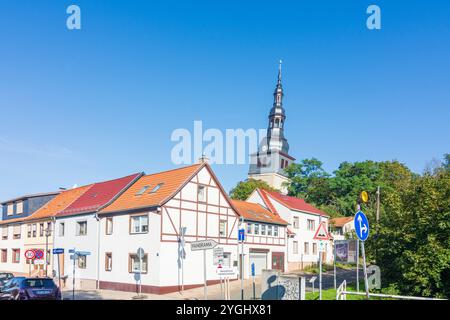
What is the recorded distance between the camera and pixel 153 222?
93.2ft

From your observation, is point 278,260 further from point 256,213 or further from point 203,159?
point 203,159

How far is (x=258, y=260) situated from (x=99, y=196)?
48.7 ft

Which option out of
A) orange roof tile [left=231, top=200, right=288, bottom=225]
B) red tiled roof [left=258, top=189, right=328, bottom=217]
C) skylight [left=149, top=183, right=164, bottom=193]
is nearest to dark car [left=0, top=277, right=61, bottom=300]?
skylight [left=149, top=183, right=164, bottom=193]

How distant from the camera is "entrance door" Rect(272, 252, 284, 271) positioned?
41669 millimetres

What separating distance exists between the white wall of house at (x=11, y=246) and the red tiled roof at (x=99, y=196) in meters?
9.30

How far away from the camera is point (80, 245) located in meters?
33.6

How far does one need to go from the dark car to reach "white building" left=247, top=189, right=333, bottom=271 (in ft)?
90.8

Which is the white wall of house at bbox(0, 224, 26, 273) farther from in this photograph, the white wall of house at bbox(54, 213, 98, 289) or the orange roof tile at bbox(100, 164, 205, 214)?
the orange roof tile at bbox(100, 164, 205, 214)

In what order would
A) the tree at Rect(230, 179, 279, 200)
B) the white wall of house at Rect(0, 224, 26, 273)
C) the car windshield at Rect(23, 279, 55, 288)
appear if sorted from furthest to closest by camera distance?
the tree at Rect(230, 179, 279, 200) → the white wall of house at Rect(0, 224, 26, 273) → the car windshield at Rect(23, 279, 55, 288)

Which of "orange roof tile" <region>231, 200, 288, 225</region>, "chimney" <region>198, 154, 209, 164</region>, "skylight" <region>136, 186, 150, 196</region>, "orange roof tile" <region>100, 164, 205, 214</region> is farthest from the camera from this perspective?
"orange roof tile" <region>231, 200, 288, 225</region>

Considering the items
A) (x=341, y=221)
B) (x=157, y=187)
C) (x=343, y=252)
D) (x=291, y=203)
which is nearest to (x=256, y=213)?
(x=291, y=203)

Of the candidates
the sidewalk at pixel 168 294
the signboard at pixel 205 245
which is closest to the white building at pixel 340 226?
the sidewalk at pixel 168 294
